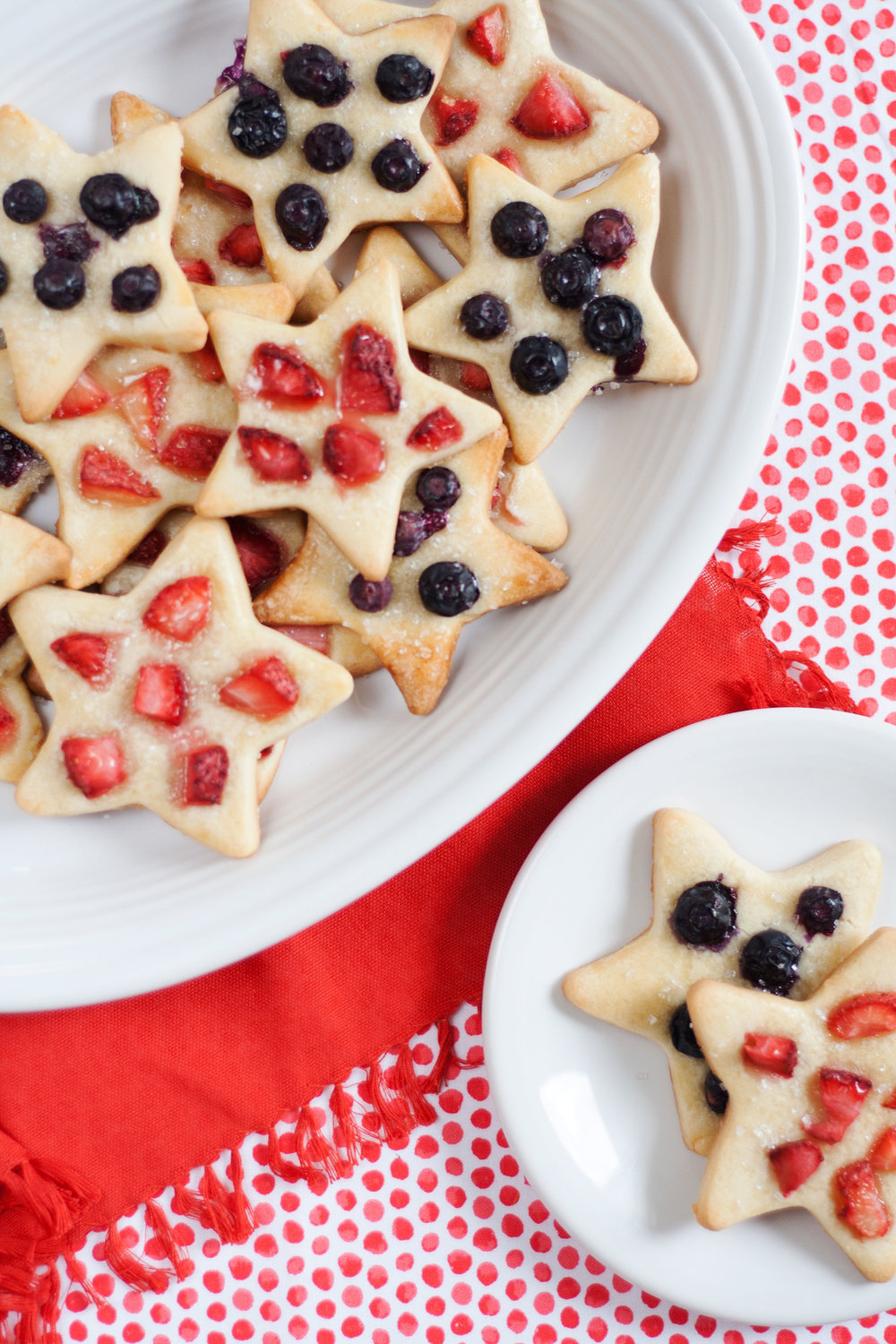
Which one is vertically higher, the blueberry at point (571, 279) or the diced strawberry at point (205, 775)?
the blueberry at point (571, 279)

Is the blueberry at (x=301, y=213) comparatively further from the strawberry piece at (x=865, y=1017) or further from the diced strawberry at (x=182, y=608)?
the strawberry piece at (x=865, y=1017)

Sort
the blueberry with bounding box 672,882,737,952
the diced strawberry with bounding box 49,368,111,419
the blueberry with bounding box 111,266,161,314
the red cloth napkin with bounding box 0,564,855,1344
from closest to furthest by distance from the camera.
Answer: the blueberry with bounding box 111,266,161,314
the diced strawberry with bounding box 49,368,111,419
the blueberry with bounding box 672,882,737,952
the red cloth napkin with bounding box 0,564,855,1344

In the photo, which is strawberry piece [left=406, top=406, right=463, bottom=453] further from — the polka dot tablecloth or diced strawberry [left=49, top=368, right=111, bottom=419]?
the polka dot tablecloth

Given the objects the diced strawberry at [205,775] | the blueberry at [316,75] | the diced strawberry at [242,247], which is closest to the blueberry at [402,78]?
the blueberry at [316,75]

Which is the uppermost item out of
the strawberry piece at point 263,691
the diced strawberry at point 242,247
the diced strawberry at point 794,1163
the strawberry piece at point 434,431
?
the strawberry piece at point 434,431

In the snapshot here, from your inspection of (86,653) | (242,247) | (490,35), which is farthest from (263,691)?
(490,35)

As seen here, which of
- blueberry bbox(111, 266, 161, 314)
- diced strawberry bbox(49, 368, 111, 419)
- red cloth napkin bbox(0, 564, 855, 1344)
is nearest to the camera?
blueberry bbox(111, 266, 161, 314)

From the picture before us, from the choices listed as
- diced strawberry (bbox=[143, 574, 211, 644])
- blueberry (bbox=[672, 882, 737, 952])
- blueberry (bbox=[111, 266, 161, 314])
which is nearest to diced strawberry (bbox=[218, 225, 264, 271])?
blueberry (bbox=[111, 266, 161, 314])

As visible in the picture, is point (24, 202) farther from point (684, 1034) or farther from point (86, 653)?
point (684, 1034)
